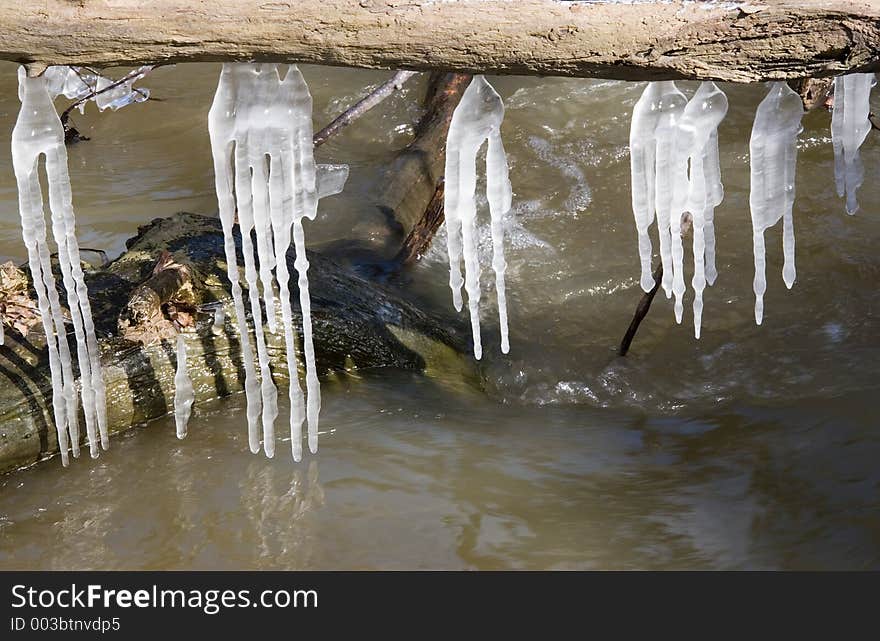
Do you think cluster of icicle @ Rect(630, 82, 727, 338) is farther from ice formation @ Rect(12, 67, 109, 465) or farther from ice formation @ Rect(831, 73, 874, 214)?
ice formation @ Rect(12, 67, 109, 465)

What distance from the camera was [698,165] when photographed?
→ 9.59 ft

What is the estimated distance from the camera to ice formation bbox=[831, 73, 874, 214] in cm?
283

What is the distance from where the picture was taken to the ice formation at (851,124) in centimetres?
283

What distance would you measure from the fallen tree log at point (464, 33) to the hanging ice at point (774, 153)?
37 cm

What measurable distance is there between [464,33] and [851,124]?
1.22 meters

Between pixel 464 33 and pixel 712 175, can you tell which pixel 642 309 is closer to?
pixel 712 175

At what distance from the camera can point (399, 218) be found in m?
6.33

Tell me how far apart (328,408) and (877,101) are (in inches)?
234

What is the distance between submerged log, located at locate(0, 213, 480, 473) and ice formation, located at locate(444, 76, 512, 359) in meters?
1.25

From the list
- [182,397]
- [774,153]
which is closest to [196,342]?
[182,397]
